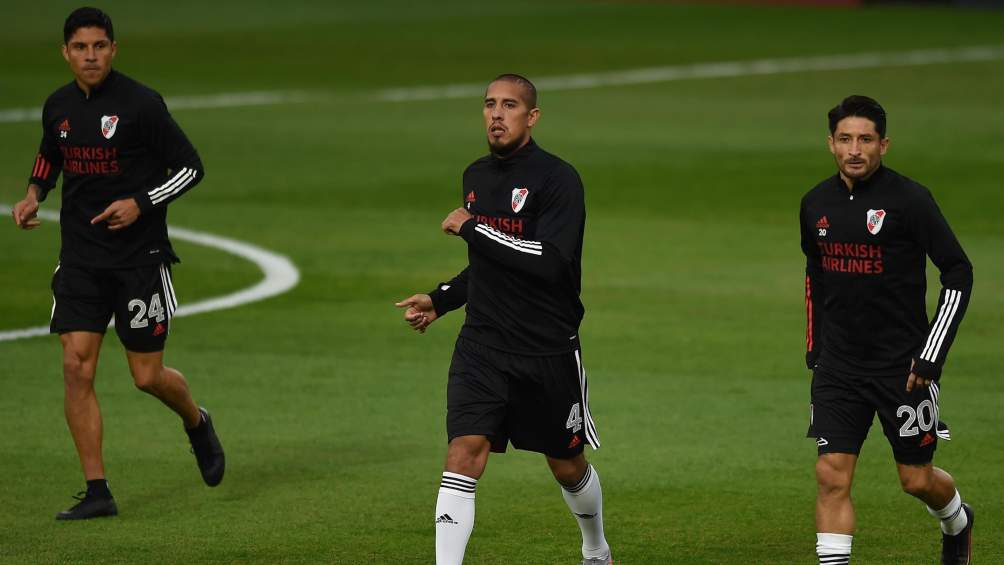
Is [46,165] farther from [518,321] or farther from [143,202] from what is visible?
[518,321]

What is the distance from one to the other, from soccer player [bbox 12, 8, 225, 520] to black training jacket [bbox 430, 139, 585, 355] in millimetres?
2311

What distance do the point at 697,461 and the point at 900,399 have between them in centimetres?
298

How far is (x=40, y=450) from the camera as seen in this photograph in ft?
36.5

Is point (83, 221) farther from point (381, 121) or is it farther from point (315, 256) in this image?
point (381, 121)

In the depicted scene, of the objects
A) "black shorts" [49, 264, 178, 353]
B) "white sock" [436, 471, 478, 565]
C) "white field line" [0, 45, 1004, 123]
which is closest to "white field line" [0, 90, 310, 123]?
"white field line" [0, 45, 1004, 123]

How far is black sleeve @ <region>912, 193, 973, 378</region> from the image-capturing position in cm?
795

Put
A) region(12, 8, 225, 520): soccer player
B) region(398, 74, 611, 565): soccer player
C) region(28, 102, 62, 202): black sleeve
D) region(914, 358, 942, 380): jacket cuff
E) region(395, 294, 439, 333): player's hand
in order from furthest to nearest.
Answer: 1. region(28, 102, 62, 202): black sleeve
2. region(12, 8, 225, 520): soccer player
3. region(395, 294, 439, 333): player's hand
4. region(398, 74, 611, 565): soccer player
5. region(914, 358, 942, 380): jacket cuff

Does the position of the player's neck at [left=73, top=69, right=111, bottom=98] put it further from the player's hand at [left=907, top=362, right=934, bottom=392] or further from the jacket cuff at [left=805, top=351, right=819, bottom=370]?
the player's hand at [left=907, top=362, right=934, bottom=392]

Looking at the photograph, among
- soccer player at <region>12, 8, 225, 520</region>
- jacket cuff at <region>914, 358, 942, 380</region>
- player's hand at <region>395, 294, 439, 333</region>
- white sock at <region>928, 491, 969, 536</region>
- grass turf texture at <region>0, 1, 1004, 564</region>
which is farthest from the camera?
soccer player at <region>12, 8, 225, 520</region>

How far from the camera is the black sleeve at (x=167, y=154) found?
32.8 ft

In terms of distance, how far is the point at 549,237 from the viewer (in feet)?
26.8

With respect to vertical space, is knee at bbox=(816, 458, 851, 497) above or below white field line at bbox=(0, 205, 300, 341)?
below

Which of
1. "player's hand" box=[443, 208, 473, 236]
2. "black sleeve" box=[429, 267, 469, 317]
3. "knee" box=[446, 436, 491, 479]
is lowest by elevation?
"knee" box=[446, 436, 491, 479]

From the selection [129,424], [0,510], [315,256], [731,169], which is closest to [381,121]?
[731,169]
